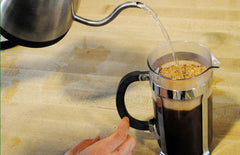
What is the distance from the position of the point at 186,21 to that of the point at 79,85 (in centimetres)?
41

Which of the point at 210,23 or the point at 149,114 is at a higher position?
the point at 210,23

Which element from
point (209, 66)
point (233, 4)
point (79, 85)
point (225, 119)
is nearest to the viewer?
point (209, 66)

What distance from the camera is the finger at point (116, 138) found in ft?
1.91

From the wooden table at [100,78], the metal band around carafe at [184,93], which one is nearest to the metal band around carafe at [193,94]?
the metal band around carafe at [184,93]

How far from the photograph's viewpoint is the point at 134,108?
0.76 meters

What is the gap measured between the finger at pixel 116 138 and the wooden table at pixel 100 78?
3.4 inches

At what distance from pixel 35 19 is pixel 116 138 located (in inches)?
10.0

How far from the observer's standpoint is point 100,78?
860mm

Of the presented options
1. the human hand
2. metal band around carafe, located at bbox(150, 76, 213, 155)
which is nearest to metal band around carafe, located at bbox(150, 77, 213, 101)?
metal band around carafe, located at bbox(150, 76, 213, 155)

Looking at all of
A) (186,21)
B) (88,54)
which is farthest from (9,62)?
(186,21)

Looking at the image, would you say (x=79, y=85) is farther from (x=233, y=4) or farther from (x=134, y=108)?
(x=233, y=4)

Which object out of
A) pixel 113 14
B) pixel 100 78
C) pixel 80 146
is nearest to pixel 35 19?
pixel 113 14

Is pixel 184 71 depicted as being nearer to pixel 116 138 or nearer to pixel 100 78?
pixel 116 138

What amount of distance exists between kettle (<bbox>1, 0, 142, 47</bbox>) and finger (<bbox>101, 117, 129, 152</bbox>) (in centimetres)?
20
